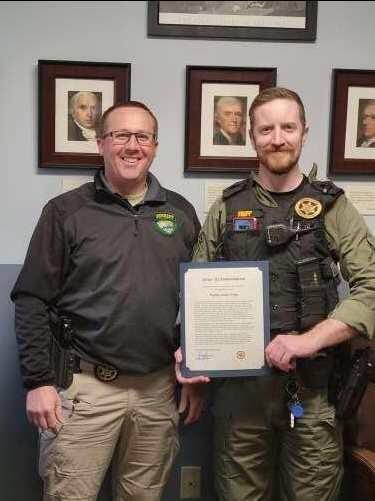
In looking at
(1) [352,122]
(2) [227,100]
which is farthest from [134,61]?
(1) [352,122]

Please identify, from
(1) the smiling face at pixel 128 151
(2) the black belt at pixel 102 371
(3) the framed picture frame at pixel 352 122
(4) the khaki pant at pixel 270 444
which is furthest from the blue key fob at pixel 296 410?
(3) the framed picture frame at pixel 352 122

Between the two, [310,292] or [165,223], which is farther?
[165,223]

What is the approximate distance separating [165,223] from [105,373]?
50cm

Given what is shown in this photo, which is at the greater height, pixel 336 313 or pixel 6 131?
pixel 6 131

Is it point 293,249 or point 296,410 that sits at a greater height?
point 293,249

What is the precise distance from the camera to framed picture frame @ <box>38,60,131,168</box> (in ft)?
5.70

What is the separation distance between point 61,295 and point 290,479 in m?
0.90

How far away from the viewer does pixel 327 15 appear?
178 centimetres

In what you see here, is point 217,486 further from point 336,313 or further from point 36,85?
Result: point 36,85

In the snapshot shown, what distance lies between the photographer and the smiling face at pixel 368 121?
5.96ft

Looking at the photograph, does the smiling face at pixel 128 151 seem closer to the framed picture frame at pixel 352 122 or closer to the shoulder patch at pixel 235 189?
the shoulder patch at pixel 235 189

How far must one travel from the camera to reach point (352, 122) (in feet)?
5.97

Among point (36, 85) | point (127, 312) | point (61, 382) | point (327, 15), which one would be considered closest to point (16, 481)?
point (61, 382)

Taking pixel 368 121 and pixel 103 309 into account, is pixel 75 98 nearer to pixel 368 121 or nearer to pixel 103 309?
pixel 103 309
